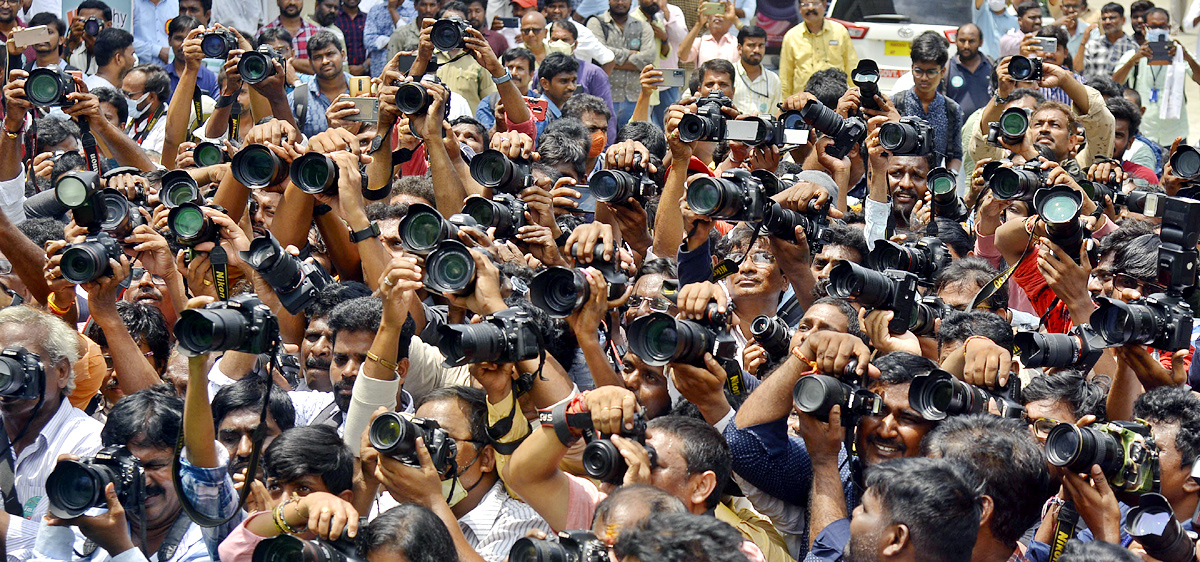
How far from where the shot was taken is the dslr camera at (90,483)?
10.4 feet

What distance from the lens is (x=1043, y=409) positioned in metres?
3.94

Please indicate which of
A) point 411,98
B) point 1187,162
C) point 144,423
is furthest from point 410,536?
point 1187,162

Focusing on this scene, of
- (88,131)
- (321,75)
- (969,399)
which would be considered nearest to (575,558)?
(969,399)

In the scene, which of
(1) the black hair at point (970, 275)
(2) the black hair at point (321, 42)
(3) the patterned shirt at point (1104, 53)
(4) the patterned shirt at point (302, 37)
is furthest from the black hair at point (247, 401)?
(3) the patterned shirt at point (1104, 53)

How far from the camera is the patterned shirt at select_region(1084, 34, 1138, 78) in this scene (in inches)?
440

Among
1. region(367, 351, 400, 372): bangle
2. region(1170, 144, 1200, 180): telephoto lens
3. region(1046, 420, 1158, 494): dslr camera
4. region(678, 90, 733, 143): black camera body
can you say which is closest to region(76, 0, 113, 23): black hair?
region(678, 90, 733, 143): black camera body

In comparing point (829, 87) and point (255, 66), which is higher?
point (255, 66)

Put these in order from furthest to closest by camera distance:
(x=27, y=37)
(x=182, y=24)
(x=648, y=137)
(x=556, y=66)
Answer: (x=182, y=24) < (x=556, y=66) < (x=648, y=137) < (x=27, y=37)

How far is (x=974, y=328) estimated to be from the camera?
424 cm

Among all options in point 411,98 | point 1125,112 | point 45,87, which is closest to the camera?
point 411,98

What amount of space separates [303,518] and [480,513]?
815 mm

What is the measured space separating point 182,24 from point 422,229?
6427 millimetres

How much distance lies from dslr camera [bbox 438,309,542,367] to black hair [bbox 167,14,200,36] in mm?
6942

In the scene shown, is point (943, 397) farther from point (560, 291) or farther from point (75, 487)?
point (75, 487)
